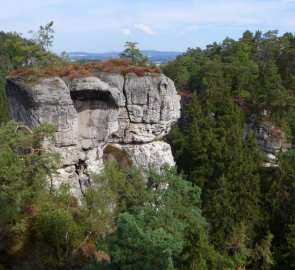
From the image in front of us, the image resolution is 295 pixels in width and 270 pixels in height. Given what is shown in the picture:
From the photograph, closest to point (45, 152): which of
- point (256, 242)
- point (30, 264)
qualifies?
point (30, 264)

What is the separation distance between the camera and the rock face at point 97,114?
24281 mm

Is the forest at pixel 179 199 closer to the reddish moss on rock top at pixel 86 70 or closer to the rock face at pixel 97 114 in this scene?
the reddish moss on rock top at pixel 86 70

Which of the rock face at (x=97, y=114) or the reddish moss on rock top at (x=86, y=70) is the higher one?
the reddish moss on rock top at (x=86, y=70)

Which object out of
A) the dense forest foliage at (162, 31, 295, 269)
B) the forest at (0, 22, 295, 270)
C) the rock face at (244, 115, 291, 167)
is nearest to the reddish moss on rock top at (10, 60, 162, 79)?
the forest at (0, 22, 295, 270)

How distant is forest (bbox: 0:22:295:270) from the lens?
51.3 feet

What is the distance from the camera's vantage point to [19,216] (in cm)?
1842

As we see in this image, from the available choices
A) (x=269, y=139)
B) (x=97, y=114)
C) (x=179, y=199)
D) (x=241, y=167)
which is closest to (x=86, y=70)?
(x=97, y=114)

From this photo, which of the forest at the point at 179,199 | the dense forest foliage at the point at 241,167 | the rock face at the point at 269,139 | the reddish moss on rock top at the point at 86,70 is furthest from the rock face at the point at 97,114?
the rock face at the point at 269,139

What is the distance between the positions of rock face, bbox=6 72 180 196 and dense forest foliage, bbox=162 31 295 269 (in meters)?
3.55

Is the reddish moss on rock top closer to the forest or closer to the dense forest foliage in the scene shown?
the forest

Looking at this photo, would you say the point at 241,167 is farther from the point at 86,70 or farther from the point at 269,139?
the point at 269,139

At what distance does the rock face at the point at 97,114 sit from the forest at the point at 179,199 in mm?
2020

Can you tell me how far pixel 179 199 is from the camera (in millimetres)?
21234

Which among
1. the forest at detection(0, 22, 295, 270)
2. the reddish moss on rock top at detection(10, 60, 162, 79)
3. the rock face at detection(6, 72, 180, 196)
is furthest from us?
the reddish moss on rock top at detection(10, 60, 162, 79)
